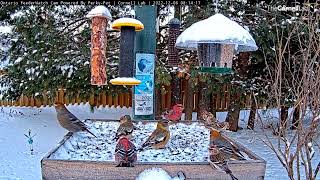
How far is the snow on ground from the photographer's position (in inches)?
293

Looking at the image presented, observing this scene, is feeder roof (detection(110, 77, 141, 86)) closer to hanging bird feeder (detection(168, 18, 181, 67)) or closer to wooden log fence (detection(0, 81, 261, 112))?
hanging bird feeder (detection(168, 18, 181, 67))

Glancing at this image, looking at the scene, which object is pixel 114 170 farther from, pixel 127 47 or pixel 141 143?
pixel 127 47

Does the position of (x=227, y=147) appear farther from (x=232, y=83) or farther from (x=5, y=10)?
(x=5, y=10)

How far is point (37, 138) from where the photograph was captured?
962cm

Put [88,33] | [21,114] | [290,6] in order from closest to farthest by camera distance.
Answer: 1. [88,33]
2. [290,6]
3. [21,114]

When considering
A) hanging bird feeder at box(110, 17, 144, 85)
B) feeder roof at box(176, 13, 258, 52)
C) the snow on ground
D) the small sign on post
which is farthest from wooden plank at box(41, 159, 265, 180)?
the snow on ground

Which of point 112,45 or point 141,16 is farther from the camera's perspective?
point 112,45

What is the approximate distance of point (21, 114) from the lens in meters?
11.9

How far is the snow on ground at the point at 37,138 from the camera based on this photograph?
24.4 ft

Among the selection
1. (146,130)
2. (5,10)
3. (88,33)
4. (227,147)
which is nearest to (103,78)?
(146,130)

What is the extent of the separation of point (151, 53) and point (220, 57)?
0.87 metres

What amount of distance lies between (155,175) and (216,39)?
1348mm

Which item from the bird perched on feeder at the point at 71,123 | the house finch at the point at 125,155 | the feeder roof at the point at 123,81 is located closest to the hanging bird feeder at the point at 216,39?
the feeder roof at the point at 123,81

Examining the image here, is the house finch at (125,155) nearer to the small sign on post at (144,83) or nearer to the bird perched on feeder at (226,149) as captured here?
the bird perched on feeder at (226,149)
